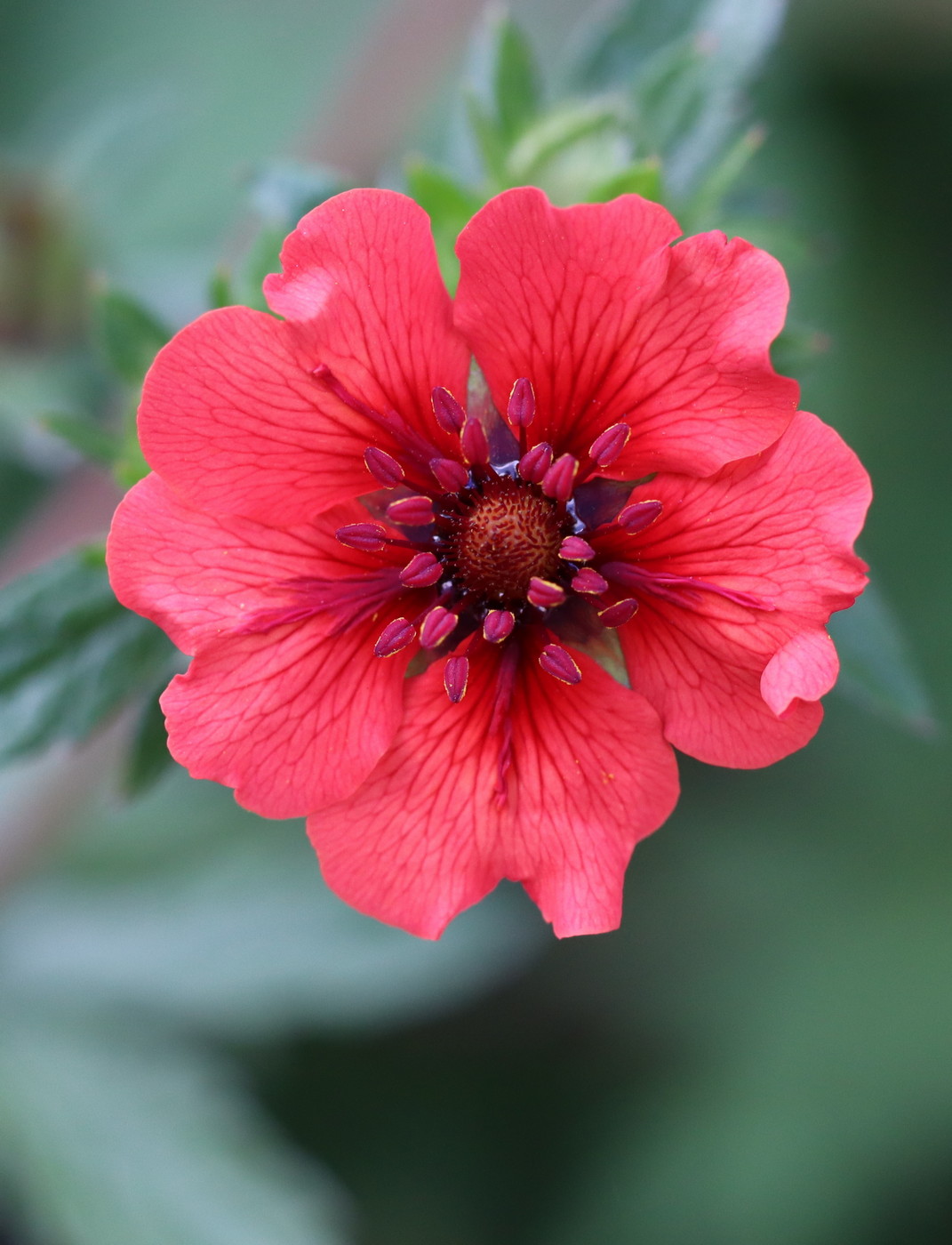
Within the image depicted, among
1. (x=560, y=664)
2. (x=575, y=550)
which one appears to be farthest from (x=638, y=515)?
(x=560, y=664)

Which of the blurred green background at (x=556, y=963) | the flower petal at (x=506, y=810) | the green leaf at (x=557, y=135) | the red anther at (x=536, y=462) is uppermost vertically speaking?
the green leaf at (x=557, y=135)

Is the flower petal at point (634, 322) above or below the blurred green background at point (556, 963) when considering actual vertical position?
above

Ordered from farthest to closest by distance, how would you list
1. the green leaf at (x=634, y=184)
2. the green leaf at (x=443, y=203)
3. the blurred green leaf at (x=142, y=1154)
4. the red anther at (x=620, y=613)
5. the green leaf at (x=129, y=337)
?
the blurred green leaf at (x=142, y=1154)
the green leaf at (x=129, y=337)
the green leaf at (x=443, y=203)
the green leaf at (x=634, y=184)
the red anther at (x=620, y=613)

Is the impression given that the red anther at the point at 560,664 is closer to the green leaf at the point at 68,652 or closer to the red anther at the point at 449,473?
the red anther at the point at 449,473

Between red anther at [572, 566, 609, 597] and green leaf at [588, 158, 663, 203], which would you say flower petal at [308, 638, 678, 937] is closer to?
red anther at [572, 566, 609, 597]

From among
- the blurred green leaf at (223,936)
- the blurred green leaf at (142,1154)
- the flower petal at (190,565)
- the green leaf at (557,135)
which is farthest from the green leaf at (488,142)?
the blurred green leaf at (142,1154)

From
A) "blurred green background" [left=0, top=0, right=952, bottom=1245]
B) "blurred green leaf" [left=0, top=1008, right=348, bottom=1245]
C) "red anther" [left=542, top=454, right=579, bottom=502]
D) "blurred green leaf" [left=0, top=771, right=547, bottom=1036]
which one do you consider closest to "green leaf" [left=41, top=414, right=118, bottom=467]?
"red anther" [left=542, top=454, right=579, bottom=502]
